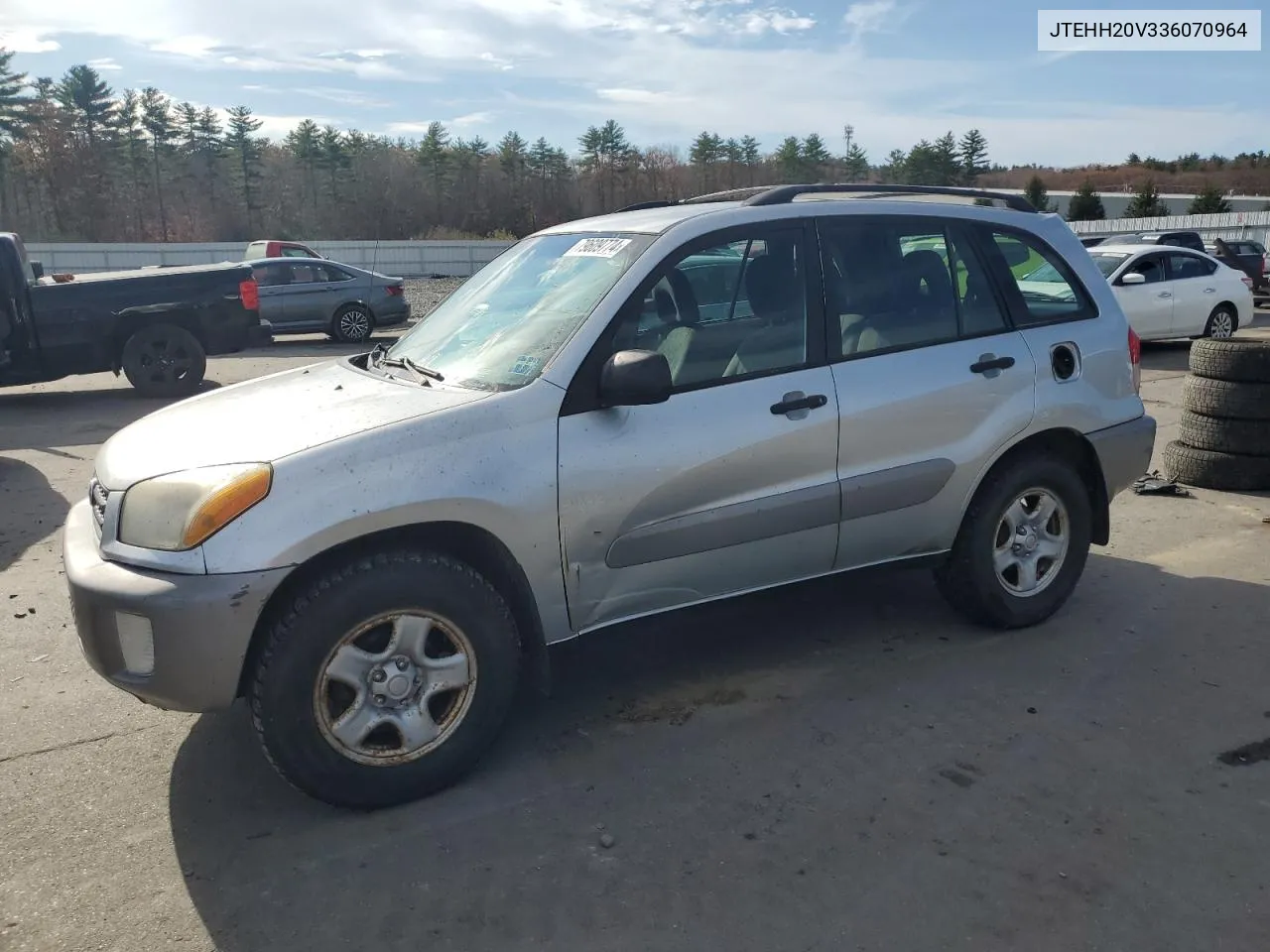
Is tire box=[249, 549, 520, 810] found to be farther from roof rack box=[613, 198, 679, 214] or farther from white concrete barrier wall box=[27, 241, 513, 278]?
white concrete barrier wall box=[27, 241, 513, 278]

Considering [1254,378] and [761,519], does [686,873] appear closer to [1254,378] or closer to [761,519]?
[761,519]

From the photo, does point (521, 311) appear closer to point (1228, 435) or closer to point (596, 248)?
point (596, 248)

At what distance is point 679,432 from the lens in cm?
365

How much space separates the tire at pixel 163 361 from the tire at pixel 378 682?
969 centimetres

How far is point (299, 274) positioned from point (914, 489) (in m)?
15.8

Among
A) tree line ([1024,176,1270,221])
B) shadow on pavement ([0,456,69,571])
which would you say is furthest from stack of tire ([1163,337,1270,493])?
tree line ([1024,176,1270,221])

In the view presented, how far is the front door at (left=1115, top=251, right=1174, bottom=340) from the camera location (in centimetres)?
1434

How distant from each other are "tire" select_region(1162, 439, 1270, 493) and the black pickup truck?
9.66 meters

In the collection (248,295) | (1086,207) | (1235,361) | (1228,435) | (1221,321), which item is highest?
(1086,207)

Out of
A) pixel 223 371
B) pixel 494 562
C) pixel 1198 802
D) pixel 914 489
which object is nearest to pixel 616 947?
pixel 494 562

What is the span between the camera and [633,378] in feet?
11.2

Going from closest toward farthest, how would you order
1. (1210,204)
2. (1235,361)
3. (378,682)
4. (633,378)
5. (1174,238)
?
(378,682)
(633,378)
(1235,361)
(1174,238)
(1210,204)

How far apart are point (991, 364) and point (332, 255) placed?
3503 cm


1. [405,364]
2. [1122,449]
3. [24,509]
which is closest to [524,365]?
[405,364]
